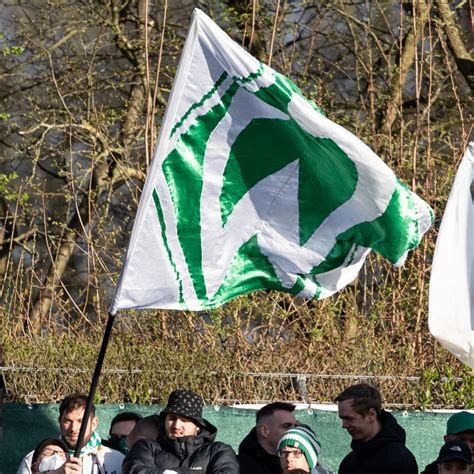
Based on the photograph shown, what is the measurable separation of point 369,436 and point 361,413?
5.4 inches

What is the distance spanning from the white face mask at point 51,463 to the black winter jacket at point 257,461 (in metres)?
0.99

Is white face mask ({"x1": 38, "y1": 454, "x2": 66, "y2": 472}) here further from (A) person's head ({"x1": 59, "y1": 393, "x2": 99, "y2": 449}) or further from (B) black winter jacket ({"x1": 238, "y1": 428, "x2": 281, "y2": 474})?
(B) black winter jacket ({"x1": 238, "y1": 428, "x2": 281, "y2": 474})

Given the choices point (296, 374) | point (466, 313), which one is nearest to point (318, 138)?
point (466, 313)

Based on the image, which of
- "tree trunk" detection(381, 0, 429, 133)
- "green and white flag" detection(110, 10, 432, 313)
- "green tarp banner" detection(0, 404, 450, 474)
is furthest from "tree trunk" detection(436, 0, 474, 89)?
"green and white flag" detection(110, 10, 432, 313)

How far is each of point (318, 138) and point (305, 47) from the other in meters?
10.00

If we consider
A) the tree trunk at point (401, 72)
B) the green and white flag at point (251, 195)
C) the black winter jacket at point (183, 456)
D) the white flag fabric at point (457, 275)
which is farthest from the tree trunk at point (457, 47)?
the black winter jacket at point (183, 456)

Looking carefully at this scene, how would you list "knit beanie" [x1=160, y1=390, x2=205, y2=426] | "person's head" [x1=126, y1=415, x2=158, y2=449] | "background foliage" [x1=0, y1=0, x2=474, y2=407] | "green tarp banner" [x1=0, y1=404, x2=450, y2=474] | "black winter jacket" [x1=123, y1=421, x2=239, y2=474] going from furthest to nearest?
1. "background foliage" [x1=0, y1=0, x2=474, y2=407]
2. "green tarp banner" [x1=0, y1=404, x2=450, y2=474]
3. "person's head" [x1=126, y1=415, x2=158, y2=449]
4. "knit beanie" [x1=160, y1=390, x2=205, y2=426]
5. "black winter jacket" [x1=123, y1=421, x2=239, y2=474]

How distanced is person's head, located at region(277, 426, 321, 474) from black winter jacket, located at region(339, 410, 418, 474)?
0.53m

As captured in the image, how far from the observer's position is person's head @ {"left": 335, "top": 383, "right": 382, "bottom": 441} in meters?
8.25

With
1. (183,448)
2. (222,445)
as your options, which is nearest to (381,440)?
(222,445)

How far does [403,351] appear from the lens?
12289mm

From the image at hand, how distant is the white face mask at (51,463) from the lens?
823 cm

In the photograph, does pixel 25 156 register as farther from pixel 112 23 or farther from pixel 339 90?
pixel 339 90

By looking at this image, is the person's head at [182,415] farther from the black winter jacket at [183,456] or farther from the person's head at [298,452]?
the person's head at [298,452]
